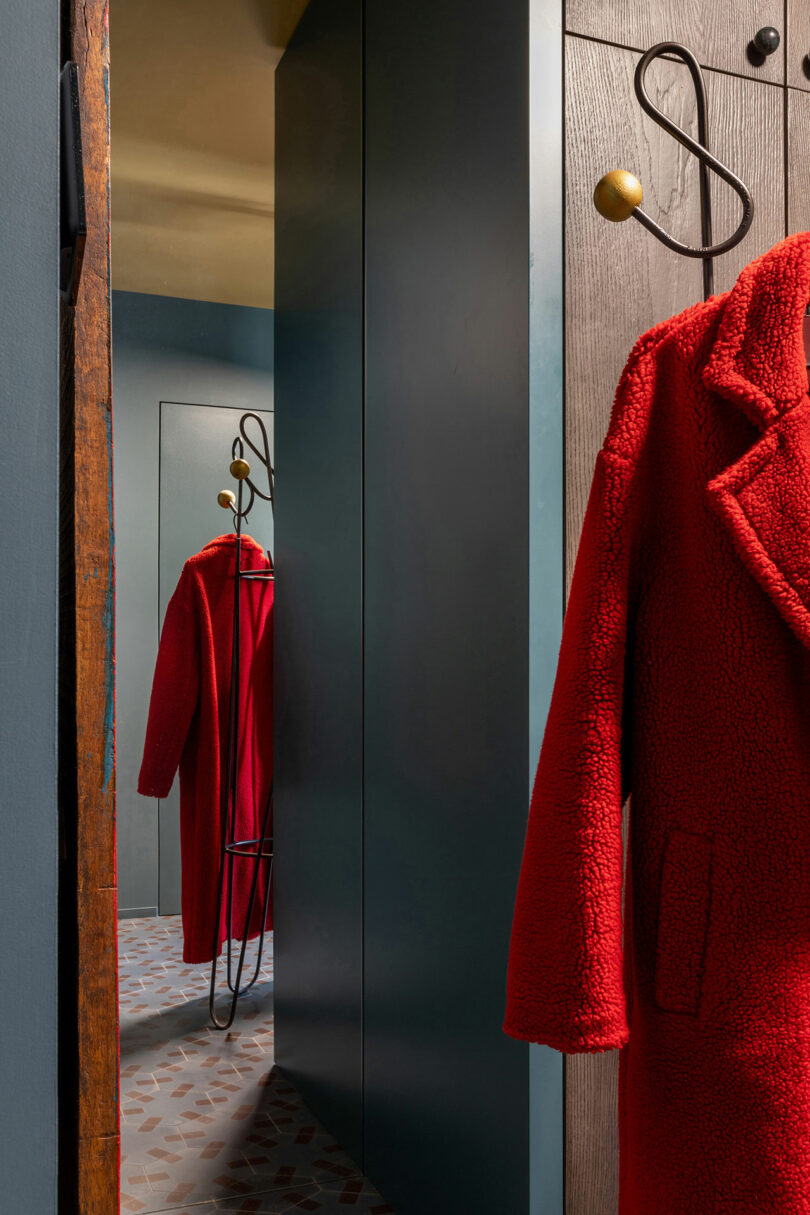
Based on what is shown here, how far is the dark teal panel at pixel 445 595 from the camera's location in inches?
44.4

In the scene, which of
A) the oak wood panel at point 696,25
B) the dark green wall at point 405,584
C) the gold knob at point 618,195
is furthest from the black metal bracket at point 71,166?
the oak wood panel at point 696,25

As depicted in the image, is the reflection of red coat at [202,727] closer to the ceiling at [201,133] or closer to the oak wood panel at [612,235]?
the ceiling at [201,133]

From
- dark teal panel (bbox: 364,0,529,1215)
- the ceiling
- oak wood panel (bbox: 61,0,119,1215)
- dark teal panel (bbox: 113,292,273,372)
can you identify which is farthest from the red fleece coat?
the ceiling

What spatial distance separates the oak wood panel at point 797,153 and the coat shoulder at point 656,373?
0.59m

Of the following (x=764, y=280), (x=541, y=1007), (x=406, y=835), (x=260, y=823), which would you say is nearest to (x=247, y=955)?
(x=260, y=823)

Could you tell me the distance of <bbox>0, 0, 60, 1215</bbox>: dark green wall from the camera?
37cm

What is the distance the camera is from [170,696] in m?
1.48

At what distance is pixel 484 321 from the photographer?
1207mm

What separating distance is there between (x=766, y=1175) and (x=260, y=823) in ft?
4.31

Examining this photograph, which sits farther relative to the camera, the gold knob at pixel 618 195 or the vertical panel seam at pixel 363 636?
the vertical panel seam at pixel 363 636

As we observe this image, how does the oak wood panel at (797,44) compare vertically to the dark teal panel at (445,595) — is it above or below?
above

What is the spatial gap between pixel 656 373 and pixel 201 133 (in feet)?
4.76

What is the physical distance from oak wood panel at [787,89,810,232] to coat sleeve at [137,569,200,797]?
96 centimetres

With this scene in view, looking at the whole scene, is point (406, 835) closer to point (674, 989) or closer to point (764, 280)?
point (674, 989)
